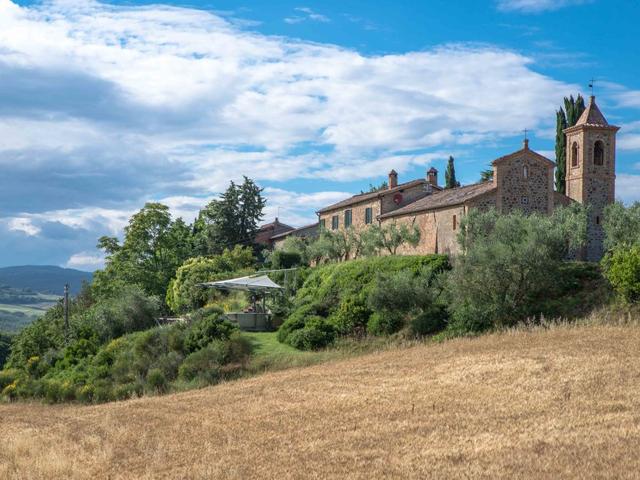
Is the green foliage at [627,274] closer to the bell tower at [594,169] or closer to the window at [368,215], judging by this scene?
the bell tower at [594,169]

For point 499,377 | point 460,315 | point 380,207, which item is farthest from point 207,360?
point 380,207

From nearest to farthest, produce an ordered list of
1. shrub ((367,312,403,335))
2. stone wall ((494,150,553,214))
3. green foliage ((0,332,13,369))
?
shrub ((367,312,403,335))
stone wall ((494,150,553,214))
green foliage ((0,332,13,369))

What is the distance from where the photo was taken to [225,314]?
138ft

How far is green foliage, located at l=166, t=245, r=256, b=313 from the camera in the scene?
2101 inches

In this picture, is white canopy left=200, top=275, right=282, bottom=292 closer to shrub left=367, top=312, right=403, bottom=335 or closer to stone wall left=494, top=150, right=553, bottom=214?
shrub left=367, top=312, right=403, bottom=335

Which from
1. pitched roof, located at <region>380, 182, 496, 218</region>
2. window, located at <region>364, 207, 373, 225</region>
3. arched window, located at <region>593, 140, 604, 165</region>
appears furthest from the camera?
window, located at <region>364, 207, 373, 225</region>

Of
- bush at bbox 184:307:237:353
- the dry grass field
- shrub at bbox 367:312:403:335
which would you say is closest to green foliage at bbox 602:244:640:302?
the dry grass field

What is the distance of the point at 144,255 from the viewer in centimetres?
6619

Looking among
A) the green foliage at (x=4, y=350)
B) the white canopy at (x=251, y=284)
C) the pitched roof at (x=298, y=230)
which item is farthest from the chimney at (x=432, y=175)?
the green foliage at (x=4, y=350)

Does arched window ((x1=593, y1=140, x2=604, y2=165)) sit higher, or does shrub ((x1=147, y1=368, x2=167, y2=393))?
arched window ((x1=593, y1=140, x2=604, y2=165))

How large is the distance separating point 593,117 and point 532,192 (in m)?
7.94

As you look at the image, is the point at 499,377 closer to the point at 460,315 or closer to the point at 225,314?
the point at 460,315

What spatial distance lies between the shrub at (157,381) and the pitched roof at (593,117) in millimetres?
31595

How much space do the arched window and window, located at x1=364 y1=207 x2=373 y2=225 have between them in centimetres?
1634
